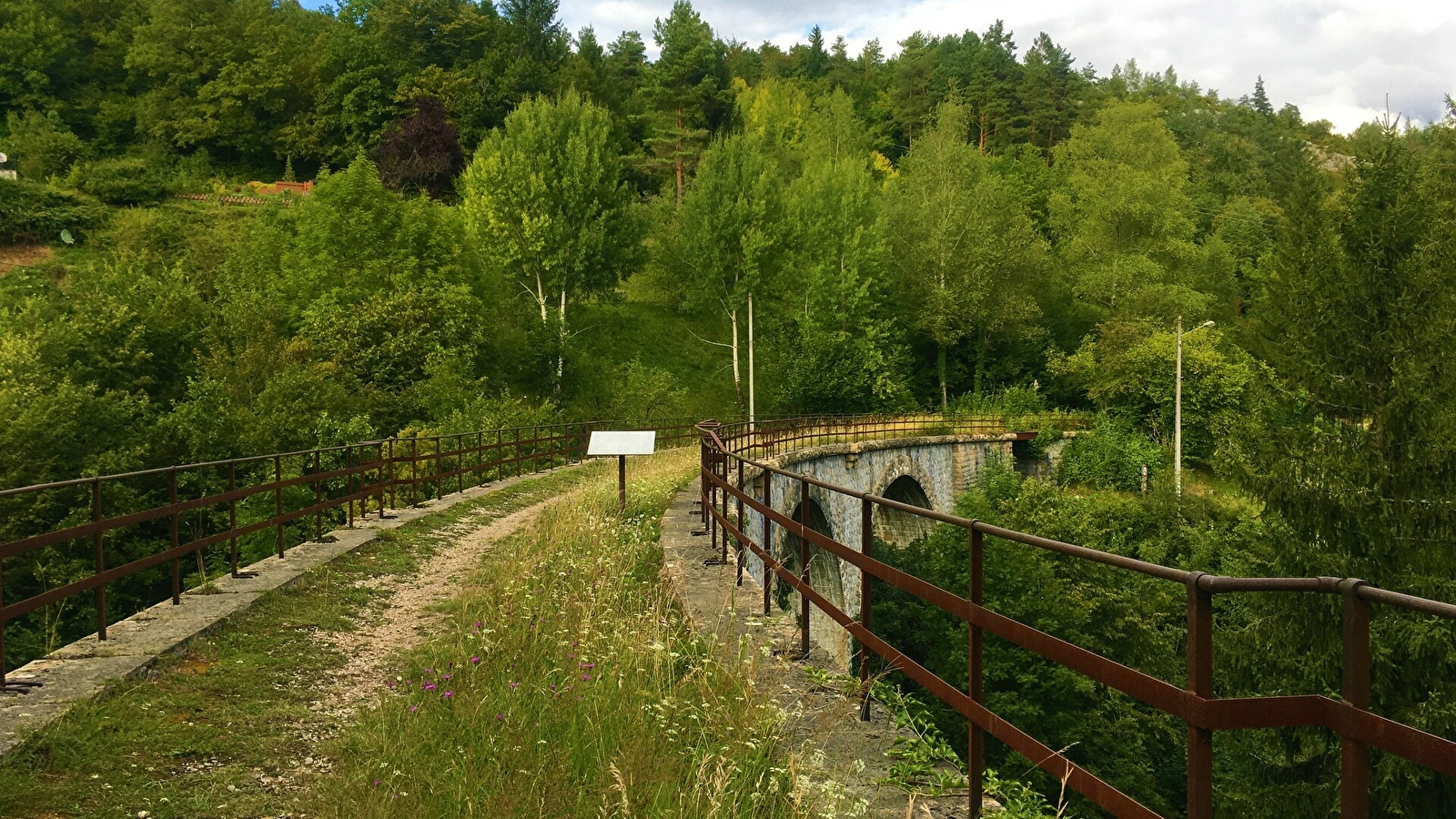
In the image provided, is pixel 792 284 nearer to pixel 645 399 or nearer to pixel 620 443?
pixel 645 399

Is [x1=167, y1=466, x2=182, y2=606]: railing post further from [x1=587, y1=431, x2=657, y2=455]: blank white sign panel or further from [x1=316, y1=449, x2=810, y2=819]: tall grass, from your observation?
[x1=587, y1=431, x2=657, y2=455]: blank white sign panel

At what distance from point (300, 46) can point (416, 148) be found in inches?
895

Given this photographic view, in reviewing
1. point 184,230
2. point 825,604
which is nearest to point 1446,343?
point 825,604

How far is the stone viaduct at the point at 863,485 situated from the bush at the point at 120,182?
126 feet

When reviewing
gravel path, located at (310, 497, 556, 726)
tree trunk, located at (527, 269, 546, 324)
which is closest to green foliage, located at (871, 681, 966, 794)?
gravel path, located at (310, 497, 556, 726)

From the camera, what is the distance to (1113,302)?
47031 mm

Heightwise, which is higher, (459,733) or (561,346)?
(561,346)

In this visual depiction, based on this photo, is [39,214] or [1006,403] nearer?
[39,214]

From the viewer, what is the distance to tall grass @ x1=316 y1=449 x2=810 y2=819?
3555mm

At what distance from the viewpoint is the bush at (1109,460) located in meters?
40.0

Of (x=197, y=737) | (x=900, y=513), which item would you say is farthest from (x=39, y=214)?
(x=197, y=737)

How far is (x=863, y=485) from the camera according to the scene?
1246 inches

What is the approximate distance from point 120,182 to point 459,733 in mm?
51961

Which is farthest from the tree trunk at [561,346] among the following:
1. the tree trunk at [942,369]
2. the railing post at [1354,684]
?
the railing post at [1354,684]
